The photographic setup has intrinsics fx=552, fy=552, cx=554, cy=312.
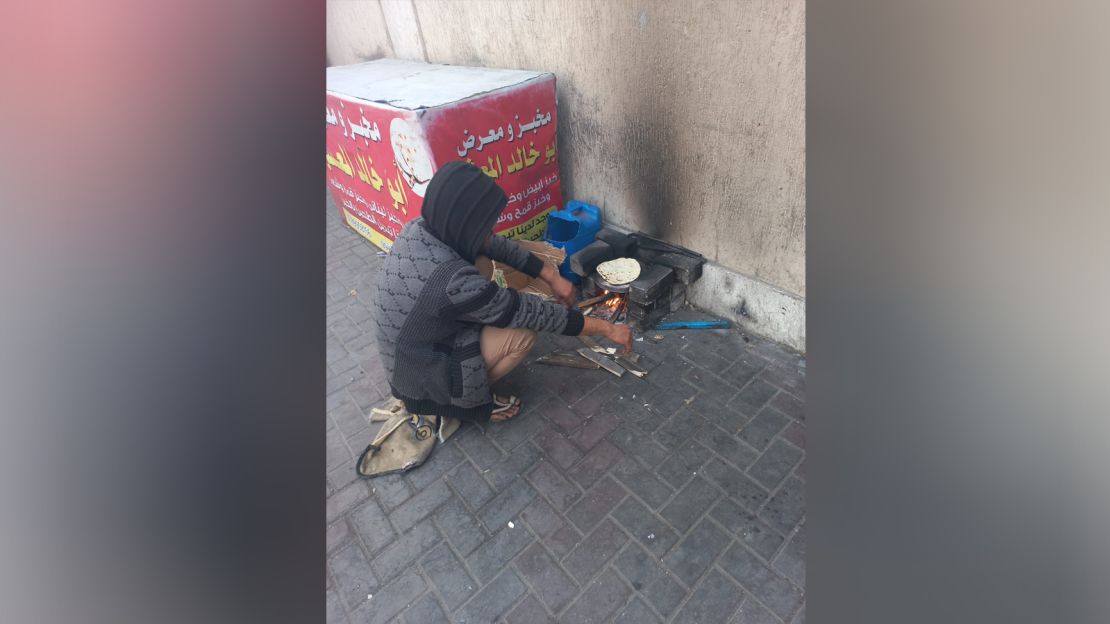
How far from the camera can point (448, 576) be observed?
9.33 ft

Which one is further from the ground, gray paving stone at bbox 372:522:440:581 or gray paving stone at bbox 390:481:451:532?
gray paving stone at bbox 390:481:451:532

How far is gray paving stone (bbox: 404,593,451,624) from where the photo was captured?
2.66 metres

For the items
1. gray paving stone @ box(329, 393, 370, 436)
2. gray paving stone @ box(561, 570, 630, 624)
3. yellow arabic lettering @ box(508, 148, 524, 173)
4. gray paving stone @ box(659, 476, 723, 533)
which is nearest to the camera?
gray paving stone @ box(561, 570, 630, 624)

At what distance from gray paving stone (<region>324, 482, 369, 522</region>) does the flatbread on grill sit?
2.38 meters

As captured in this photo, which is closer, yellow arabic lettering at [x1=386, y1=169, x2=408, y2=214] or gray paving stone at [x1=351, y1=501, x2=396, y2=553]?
gray paving stone at [x1=351, y1=501, x2=396, y2=553]

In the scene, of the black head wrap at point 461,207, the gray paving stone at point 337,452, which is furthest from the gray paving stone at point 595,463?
the gray paving stone at point 337,452

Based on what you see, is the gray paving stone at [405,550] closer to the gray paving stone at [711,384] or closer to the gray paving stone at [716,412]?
the gray paving stone at [716,412]

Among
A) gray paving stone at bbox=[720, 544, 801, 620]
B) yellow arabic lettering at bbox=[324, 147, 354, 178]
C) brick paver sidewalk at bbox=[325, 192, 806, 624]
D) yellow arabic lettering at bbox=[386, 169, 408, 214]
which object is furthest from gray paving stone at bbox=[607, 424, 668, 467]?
yellow arabic lettering at bbox=[324, 147, 354, 178]

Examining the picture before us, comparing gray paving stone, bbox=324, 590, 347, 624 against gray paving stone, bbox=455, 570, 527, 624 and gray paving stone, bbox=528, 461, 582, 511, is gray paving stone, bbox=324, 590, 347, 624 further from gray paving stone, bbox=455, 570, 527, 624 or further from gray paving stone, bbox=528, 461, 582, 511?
gray paving stone, bbox=528, 461, 582, 511

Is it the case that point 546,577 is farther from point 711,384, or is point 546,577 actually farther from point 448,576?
point 711,384

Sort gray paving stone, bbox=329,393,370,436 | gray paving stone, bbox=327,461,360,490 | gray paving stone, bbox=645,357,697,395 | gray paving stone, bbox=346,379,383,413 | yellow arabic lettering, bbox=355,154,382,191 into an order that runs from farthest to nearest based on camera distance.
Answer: yellow arabic lettering, bbox=355,154,382,191, gray paving stone, bbox=346,379,383,413, gray paving stone, bbox=329,393,370,436, gray paving stone, bbox=645,357,697,395, gray paving stone, bbox=327,461,360,490

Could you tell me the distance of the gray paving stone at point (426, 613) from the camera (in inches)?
105
